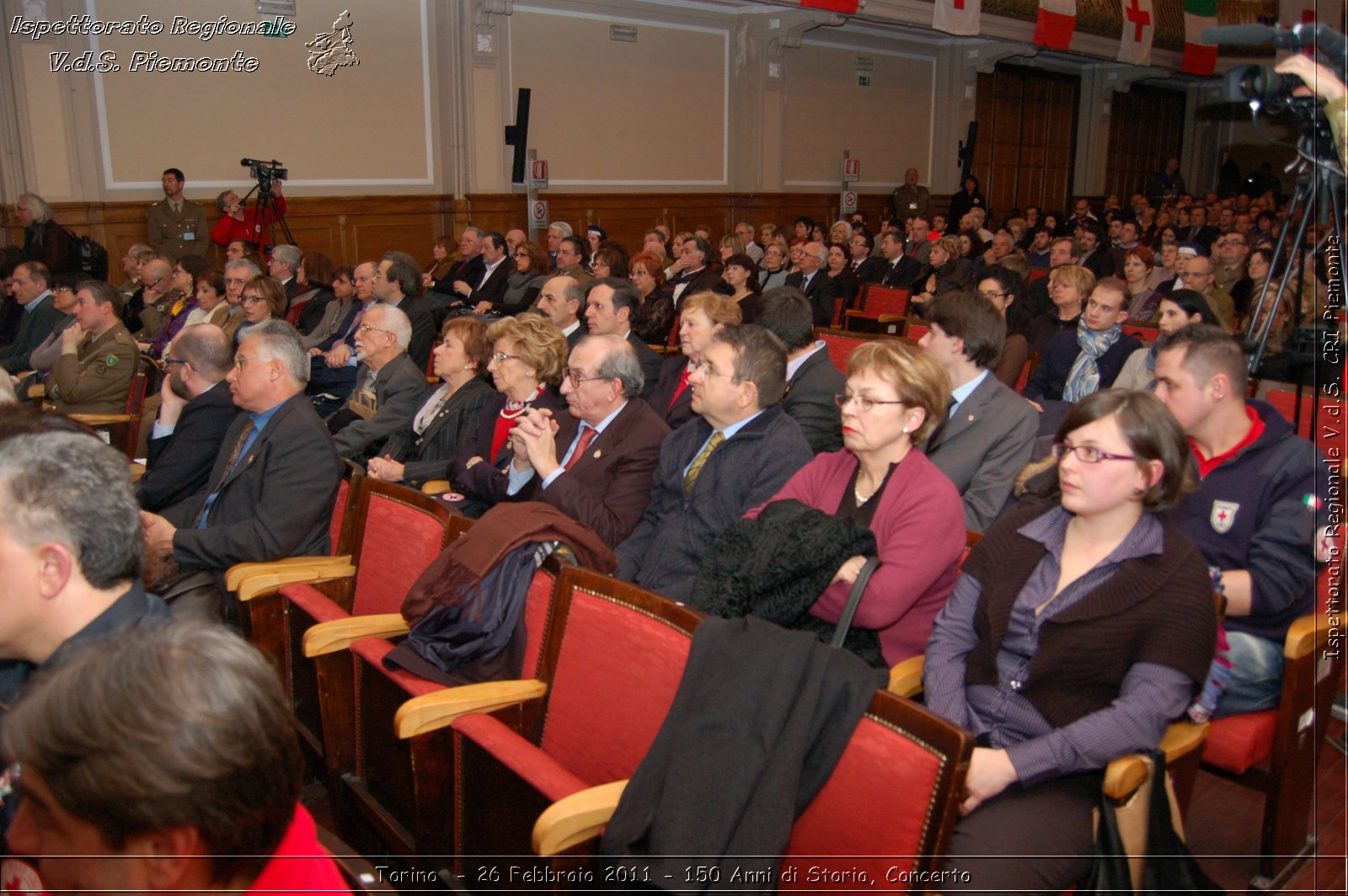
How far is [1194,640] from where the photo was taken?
1.69 metres

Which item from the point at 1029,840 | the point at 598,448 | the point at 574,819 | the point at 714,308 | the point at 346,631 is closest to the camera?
the point at 574,819

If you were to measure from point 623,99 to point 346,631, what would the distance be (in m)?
9.35

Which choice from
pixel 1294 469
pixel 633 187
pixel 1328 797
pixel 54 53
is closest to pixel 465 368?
pixel 1294 469

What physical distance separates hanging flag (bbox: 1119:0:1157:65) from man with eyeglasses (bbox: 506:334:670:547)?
13.1 metres

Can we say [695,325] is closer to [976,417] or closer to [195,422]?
[976,417]

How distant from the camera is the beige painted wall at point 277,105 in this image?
7.65 metres

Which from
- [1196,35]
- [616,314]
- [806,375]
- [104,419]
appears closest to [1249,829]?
[806,375]

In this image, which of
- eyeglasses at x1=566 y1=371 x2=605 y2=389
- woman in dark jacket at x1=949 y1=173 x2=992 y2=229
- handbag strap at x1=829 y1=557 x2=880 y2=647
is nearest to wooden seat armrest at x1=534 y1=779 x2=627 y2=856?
handbag strap at x1=829 y1=557 x2=880 y2=647

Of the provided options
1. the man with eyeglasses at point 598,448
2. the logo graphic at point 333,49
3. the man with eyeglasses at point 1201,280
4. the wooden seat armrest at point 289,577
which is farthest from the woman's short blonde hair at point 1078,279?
the logo graphic at point 333,49

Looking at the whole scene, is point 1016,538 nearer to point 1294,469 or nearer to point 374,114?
point 1294,469

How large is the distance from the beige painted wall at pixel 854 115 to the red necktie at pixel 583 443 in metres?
9.81

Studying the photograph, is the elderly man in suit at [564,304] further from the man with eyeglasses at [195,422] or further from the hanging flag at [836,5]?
the hanging flag at [836,5]

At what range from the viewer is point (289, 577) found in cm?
259

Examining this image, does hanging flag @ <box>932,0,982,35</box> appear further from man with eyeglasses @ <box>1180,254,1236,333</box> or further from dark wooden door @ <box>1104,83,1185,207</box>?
dark wooden door @ <box>1104,83,1185,207</box>
